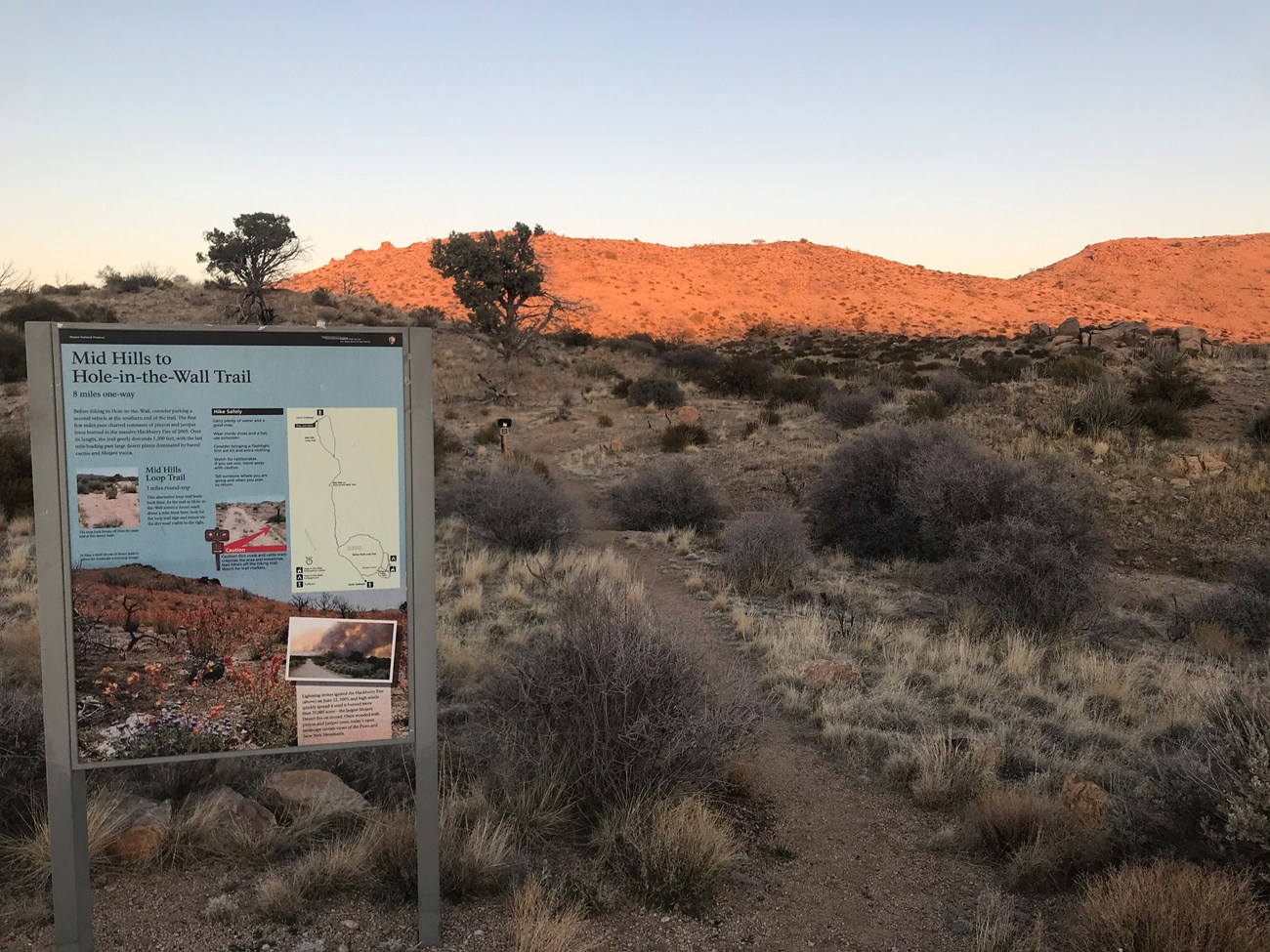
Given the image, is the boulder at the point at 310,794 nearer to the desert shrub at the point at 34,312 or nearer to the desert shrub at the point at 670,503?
the desert shrub at the point at 670,503

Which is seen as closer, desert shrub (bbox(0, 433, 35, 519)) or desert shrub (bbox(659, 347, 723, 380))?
desert shrub (bbox(0, 433, 35, 519))

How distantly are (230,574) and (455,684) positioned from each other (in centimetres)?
357

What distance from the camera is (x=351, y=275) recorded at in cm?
7219

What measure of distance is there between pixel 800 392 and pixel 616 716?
21841 millimetres

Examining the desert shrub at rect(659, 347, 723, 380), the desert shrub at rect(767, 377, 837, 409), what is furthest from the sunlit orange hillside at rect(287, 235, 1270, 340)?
the desert shrub at rect(767, 377, 837, 409)

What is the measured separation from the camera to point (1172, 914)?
9.66 feet

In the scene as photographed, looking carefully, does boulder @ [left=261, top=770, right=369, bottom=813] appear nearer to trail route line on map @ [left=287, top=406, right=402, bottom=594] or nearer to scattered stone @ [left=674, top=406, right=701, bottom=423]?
trail route line on map @ [left=287, top=406, right=402, bottom=594]

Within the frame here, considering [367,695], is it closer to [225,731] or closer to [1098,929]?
[225,731]

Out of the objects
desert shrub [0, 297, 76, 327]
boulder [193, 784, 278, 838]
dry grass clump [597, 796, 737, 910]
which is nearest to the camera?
dry grass clump [597, 796, 737, 910]

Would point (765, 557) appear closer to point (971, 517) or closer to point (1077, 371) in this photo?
point (971, 517)

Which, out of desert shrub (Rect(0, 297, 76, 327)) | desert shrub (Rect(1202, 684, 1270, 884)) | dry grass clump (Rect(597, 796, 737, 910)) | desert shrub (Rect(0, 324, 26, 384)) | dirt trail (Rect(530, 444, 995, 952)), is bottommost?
dirt trail (Rect(530, 444, 995, 952))

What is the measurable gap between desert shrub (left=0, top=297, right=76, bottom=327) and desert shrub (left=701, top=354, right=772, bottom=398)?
22.2 meters

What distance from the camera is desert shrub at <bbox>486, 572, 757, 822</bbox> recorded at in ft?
14.4

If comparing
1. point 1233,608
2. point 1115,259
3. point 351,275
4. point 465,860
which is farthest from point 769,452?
point 1115,259
